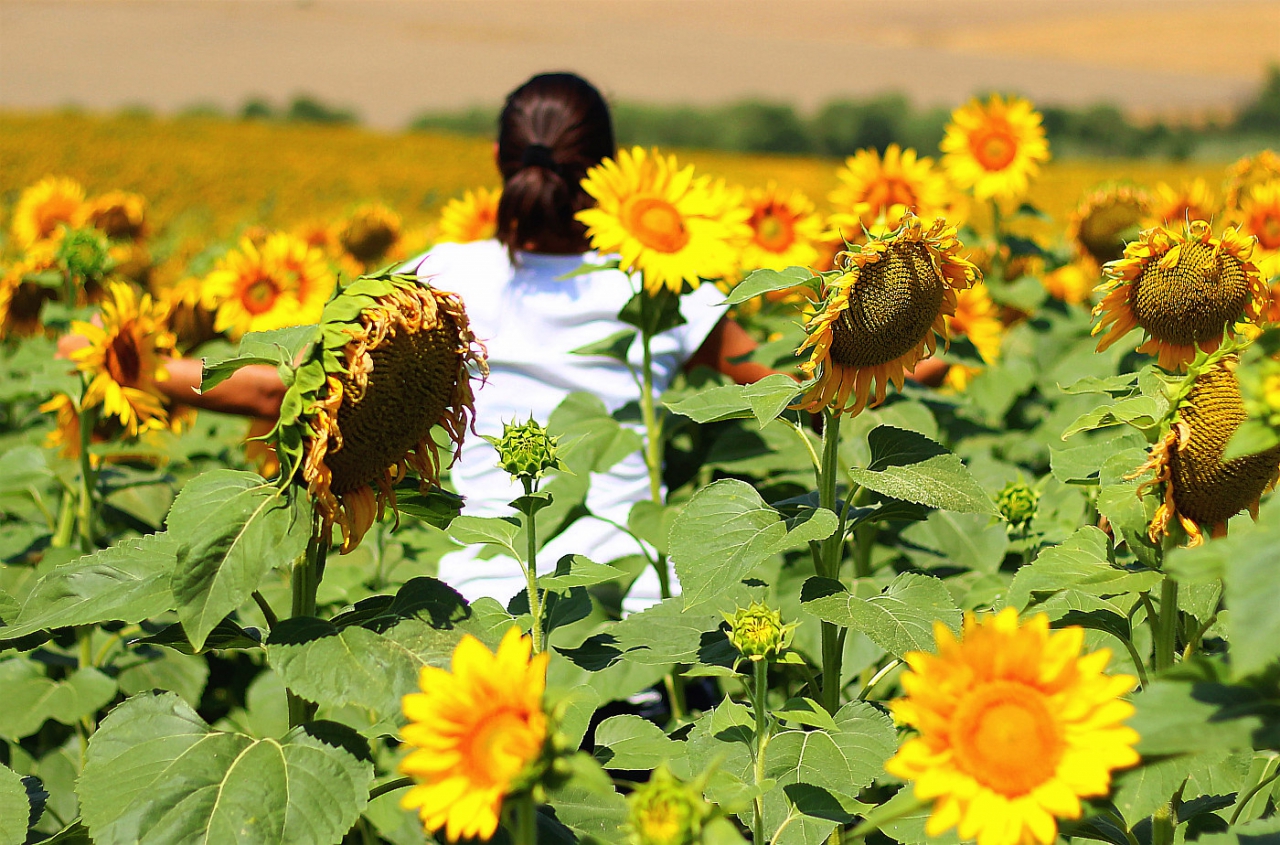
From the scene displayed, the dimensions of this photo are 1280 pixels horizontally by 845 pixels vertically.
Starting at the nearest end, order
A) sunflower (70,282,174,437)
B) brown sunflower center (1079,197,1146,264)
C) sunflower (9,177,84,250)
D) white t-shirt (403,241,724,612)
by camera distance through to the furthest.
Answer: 1. sunflower (70,282,174,437)
2. white t-shirt (403,241,724,612)
3. brown sunflower center (1079,197,1146,264)
4. sunflower (9,177,84,250)

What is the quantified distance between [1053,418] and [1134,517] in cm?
131

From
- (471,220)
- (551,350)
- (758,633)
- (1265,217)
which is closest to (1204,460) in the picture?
(758,633)

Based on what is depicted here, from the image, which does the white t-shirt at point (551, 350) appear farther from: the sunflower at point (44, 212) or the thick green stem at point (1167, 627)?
the sunflower at point (44, 212)

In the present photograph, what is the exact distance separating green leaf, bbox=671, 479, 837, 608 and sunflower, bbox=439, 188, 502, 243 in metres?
1.84

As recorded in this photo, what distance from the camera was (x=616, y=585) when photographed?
205 cm

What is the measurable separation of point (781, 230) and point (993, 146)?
90 centimetres

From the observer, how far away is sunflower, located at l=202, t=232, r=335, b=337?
3061 millimetres

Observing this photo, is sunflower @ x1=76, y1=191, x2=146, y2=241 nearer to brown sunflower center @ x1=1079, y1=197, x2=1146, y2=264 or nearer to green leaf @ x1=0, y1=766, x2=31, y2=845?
green leaf @ x1=0, y1=766, x2=31, y2=845

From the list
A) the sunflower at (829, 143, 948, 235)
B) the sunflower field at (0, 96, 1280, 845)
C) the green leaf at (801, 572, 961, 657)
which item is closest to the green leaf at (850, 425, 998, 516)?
the sunflower field at (0, 96, 1280, 845)

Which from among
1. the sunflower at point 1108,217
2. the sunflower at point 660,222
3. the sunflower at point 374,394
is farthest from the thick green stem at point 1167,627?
the sunflower at point 1108,217

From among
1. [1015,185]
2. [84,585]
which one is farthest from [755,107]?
[84,585]

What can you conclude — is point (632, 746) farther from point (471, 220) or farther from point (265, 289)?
point (265, 289)

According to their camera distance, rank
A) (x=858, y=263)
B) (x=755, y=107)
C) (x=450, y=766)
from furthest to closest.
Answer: (x=755, y=107)
(x=858, y=263)
(x=450, y=766)

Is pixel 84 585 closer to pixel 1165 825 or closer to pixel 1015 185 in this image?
pixel 1165 825
